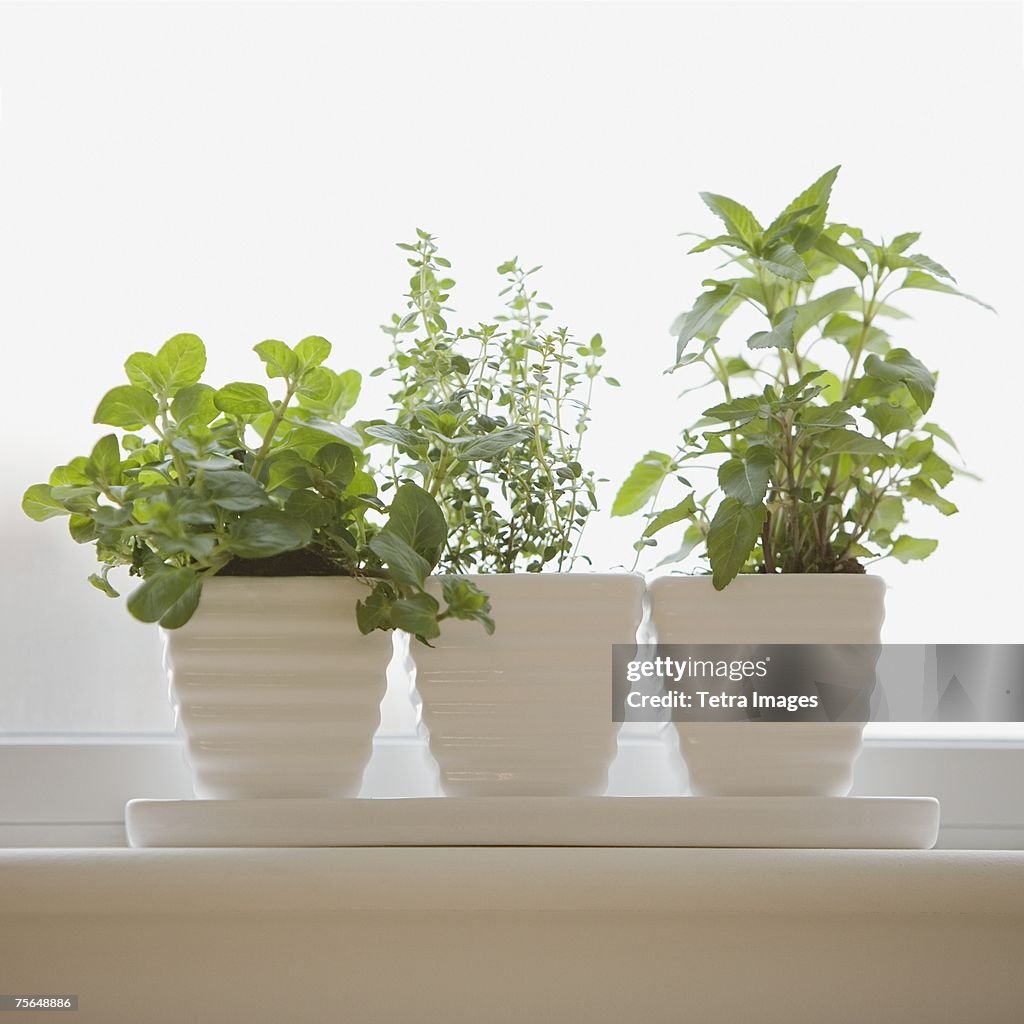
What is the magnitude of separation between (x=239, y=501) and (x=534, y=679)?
270 millimetres

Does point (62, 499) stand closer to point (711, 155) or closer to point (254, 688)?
point (254, 688)

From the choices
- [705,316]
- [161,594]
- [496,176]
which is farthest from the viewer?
[496,176]

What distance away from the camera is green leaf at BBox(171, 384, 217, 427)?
2.61 ft

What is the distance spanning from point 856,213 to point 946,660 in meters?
0.49

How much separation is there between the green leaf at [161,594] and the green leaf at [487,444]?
0.22 m

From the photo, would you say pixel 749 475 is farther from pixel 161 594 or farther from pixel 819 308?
pixel 161 594

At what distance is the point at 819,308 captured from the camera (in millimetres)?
876

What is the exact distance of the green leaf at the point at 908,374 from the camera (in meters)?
0.82

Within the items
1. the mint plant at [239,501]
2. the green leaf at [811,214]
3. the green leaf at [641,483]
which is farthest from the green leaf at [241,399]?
the green leaf at [811,214]

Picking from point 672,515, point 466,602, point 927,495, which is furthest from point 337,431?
point 927,495

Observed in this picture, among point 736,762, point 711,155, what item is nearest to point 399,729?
point 736,762

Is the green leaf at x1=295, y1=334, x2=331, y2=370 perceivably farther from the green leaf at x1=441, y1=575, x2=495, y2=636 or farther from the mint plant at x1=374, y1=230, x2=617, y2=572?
the green leaf at x1=441, y1=575, x2=495, y2=636

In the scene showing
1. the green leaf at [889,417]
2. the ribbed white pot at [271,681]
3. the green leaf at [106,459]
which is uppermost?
the green leaf at [889,417]

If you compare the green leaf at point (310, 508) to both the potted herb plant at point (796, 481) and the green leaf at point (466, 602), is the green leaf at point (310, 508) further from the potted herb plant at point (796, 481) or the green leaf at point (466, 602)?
the potted herb plant at point (796, 481)
